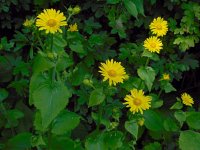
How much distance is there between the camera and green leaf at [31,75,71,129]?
146 cm

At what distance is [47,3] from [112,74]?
103 cm

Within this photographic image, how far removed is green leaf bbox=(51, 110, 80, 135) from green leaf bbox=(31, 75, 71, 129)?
0.73 ft

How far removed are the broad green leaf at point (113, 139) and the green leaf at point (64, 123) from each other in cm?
13

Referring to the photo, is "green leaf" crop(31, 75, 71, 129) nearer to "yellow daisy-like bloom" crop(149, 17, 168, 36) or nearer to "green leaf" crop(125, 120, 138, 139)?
"green leaf" crop(125, 120, 138, 139)

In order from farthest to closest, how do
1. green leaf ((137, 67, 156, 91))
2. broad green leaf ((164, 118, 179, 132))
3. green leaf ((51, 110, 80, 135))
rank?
broad green leaf ((164, 118, 179, 132)) → green leaf ((137, 67, 156, 91)) → green leaf ((51, 110, 80, 135))

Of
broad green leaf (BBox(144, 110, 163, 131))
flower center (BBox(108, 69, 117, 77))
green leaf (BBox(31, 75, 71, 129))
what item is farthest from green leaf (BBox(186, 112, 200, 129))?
green leaf (BBox(31, 75, 71, 129))

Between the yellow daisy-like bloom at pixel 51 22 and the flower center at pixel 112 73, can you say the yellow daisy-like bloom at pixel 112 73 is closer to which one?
the flower center at pixel 112 73

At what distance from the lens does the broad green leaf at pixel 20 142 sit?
1.88 meters

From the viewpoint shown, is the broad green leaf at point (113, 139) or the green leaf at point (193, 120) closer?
the broad green leaf at point (113, 139)

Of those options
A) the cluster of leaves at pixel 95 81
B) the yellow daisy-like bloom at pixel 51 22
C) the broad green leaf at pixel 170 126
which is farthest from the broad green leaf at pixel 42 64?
the broad green leaf at pixel 170 126

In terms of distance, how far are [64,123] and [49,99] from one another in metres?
0.25

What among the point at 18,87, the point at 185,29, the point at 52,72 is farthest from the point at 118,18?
the point at 52,72

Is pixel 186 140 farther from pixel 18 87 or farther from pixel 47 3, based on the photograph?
pixel 47 3

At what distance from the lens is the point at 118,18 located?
2289 mm
